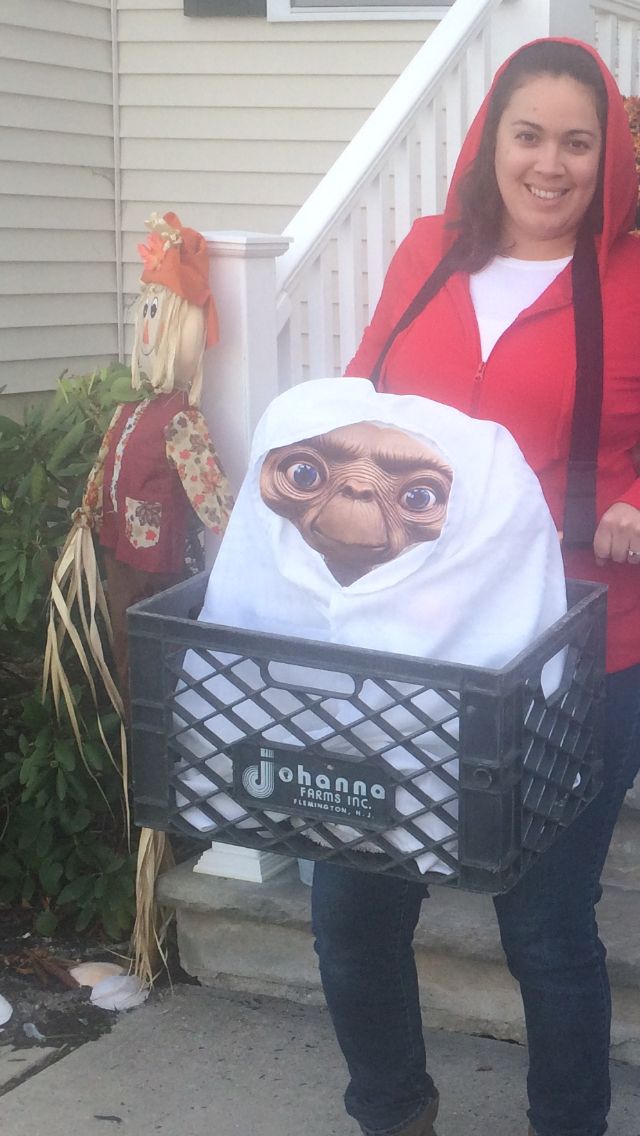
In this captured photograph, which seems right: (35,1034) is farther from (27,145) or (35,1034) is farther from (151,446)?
(27,145)

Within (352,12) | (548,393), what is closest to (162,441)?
(548,393)

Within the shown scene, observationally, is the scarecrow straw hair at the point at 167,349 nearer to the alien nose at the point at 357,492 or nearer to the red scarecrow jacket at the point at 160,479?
the red scarecrow jacket at the point at 160,479

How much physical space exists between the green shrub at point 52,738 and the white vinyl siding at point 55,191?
113 inches

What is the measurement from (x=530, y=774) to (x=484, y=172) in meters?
0.95

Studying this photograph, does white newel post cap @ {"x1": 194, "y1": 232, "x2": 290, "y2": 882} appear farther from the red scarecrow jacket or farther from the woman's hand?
the woman's hand

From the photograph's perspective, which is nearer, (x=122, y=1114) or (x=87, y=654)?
(x=122, y=1114)

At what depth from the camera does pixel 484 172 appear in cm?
201

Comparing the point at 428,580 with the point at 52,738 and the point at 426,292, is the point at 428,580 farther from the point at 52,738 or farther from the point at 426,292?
the point at 52,738

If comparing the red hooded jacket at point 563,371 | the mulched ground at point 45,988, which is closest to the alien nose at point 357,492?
the red hooded jacket at point 563,371

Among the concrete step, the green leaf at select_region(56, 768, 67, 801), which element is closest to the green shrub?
the green leaf at select_region(56, 768, 67, 801)

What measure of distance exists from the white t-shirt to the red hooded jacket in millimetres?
17

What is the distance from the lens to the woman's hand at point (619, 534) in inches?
70.0

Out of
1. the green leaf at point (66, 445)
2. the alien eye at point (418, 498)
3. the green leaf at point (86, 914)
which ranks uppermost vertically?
the alien eye at point (418, 498)

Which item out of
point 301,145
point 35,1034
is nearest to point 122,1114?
point 35,1034
